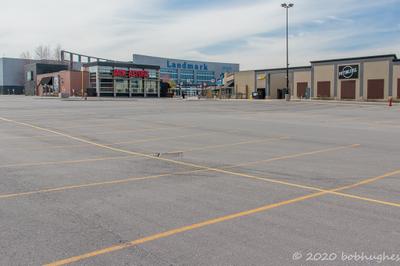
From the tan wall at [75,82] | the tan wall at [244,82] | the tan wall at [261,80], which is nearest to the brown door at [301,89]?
the tan wall at [261,80]

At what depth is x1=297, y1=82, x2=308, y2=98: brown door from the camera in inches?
2989

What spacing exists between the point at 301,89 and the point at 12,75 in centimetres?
9367

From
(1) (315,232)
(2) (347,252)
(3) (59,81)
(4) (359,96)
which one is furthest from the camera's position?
(3) (59,81)

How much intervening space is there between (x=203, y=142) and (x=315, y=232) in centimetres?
973

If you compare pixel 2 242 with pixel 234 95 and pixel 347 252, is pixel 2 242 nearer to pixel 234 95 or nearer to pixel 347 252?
pixel 347 252

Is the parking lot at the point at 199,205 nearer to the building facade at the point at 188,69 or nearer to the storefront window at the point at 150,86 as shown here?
the storefront window at the point at 150,86

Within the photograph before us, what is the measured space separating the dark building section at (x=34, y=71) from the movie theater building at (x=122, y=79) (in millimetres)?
33254

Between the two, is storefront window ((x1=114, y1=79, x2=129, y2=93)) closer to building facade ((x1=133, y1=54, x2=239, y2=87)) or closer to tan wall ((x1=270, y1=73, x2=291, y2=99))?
tan wall ((x1=270, y1=73, x2=291, y2=99))

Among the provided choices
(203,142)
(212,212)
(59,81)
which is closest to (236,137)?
(203,142)

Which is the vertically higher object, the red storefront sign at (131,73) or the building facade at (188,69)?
the building facade at (188,69)

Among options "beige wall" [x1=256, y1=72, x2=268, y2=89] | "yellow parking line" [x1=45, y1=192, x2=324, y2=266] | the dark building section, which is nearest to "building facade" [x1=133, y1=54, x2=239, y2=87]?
the dark building section

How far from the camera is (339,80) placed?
2749 inches

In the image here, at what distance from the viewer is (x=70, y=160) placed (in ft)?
36.3

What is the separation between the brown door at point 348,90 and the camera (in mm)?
68188
